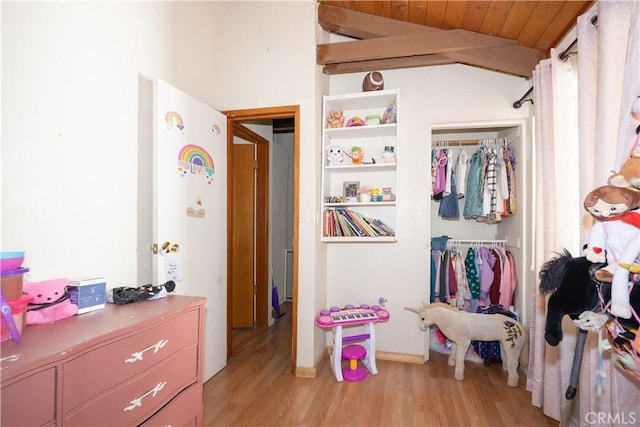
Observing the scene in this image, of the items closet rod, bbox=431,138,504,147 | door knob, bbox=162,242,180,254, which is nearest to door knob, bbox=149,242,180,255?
door knob, bbox=162,242,180,254

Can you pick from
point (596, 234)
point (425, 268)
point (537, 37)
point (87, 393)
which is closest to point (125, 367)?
point (87, 393)

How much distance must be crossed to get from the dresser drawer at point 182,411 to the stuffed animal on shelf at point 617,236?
5.21ft

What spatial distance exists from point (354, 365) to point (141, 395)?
1.57 metres

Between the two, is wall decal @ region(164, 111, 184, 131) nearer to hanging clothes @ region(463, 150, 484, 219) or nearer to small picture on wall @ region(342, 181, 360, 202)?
small picture on wall @ region(342, 181, 360, 202)

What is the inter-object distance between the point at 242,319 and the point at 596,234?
3.05 meters

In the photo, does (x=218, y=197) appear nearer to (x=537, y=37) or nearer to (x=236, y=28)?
(x=236, y=28)

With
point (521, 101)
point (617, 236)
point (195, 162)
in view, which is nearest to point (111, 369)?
point (195, 162)

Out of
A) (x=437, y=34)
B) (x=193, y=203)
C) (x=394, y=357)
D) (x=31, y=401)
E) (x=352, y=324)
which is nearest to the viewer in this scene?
(x=31, y=401)

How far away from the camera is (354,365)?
220cm

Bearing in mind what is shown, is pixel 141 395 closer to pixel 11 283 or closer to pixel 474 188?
pixel 11 283


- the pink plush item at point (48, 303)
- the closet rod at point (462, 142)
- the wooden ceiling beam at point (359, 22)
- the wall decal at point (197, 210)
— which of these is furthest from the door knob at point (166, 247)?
the closet rod at point (462, 142)

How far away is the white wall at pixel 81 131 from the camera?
1.08 meters

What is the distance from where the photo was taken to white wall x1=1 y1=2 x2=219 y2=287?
108 centimetres

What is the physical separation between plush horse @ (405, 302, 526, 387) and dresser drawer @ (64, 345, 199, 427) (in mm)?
1791
